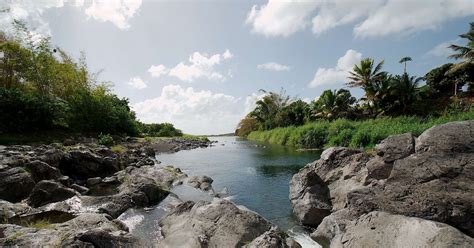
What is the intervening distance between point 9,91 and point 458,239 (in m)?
30.9

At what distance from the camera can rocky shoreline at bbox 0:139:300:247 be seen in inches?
248

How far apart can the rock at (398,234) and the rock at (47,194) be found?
992 cm

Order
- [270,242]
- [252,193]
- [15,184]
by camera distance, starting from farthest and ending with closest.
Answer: [252,193] < [15,184] < [270,242]

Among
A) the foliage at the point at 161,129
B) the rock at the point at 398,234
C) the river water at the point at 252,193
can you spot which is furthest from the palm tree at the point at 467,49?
the foliage at the point at 161,129

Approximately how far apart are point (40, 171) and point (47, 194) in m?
3.26

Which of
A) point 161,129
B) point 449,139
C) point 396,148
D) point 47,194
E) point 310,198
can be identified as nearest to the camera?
point 449,139

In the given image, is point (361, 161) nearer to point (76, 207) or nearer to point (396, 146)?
point (396, 146)

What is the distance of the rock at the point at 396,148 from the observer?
9.62m

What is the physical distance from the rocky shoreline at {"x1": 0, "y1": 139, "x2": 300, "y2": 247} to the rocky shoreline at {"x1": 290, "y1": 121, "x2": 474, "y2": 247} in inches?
76.7

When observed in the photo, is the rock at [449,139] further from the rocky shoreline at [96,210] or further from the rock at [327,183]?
the rocky shoreline at [96,210]

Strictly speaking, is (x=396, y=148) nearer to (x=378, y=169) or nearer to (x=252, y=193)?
(x=378, y=169)

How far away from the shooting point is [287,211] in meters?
11.9

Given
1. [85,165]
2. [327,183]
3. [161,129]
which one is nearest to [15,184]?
[85,165]

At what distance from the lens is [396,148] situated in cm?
989
